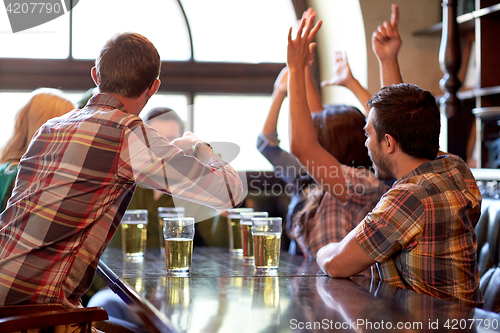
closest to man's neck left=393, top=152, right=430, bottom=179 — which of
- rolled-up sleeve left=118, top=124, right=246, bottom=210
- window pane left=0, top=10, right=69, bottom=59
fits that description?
rolled-up sleeve left=118, top=124, right=246, bottom=210

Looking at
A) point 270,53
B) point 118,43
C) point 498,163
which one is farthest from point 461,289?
point 270,53

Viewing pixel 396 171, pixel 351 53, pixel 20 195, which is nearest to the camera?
pixel 20 195

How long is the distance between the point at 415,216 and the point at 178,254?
0.63 m

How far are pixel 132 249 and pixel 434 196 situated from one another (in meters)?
1.04

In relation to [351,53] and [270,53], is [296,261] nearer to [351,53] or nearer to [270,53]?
[351,53]

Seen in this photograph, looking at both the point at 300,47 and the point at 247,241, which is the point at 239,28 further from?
the point at 247,241

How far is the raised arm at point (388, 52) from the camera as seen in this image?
2041 mm

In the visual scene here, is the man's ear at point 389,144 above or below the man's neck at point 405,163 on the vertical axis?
above

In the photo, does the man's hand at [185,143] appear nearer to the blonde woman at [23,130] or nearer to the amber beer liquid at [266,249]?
the amber beer liquid at [266,249]

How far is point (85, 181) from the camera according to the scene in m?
1.15

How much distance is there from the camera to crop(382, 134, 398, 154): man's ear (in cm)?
138

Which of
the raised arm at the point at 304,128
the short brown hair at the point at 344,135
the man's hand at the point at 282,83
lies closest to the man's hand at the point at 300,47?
the raised arm at the point at 304,128

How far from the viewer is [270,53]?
361cm

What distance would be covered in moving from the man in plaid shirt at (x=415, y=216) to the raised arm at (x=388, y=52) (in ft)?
2.20
